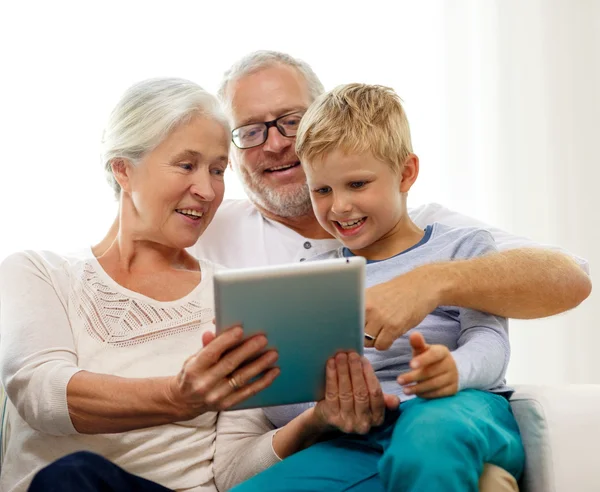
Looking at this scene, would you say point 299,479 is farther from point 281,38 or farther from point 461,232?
point 281,38

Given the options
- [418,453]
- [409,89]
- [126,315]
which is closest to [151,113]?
[126,315]

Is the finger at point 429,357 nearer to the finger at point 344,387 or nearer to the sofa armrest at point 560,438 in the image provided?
the finger at point 344,387

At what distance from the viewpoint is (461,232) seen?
69.2 inches

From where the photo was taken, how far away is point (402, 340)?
1.63 metres

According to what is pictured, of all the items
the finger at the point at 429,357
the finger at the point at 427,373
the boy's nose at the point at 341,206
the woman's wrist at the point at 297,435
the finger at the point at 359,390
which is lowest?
the woman's wrist at the point at 297,435

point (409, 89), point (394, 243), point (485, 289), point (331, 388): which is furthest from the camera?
point (409, 89)

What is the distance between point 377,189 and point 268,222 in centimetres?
65

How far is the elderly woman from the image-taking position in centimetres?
137

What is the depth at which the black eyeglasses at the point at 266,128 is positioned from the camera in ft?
7.24

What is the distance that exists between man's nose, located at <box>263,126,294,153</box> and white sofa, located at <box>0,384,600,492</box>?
972 millimetres

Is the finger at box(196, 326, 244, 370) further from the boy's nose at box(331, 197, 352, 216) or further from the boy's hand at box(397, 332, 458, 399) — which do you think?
the boy's nose at box(331, 197, 352, 216)

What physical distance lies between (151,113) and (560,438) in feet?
3.51

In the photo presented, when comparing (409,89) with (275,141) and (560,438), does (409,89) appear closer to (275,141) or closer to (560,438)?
(275,141)

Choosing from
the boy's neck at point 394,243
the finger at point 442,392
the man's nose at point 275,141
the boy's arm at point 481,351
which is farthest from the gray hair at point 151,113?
the finger at point 442,392
